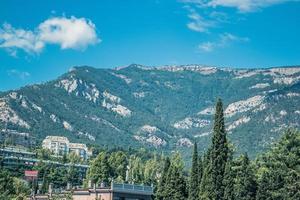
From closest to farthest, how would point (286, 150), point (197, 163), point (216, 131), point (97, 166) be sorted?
point (216, 131), point (286, 150), point (197, 163), point (97, 166)

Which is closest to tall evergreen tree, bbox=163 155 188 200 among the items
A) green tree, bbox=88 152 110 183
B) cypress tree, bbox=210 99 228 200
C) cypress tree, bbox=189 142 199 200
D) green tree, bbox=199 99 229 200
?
cypress tree, bbox=189 142 199 200

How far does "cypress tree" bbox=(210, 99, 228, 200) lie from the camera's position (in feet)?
284

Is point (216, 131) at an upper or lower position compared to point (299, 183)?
upper

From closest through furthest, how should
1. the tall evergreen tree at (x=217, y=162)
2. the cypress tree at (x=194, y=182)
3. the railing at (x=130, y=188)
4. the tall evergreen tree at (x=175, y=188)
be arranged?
1. the tall evergreen tree at (x=217, y=162)
2. the railing at (x=130, y=188)
3. the cypress tree at (x=194, y=182)
4. the tall evergreen tree at (x=175, y=188)

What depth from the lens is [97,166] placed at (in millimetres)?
156250

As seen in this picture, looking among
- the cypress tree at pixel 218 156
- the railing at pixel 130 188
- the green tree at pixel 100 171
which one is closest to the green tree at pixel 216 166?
the cypress tree at pixel 218 156

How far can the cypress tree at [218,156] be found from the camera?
8662cm

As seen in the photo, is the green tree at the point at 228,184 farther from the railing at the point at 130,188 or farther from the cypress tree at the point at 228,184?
the railing at the point at 130,188

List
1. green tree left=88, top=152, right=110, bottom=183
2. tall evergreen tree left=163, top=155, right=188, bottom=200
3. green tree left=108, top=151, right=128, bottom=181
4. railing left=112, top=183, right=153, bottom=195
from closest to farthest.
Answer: railing left=112, top=183, right=153, bottom=195, tall evergreen tree left=163, top=155, right=188, bottom=200, green tree left=88, top=152, right=110, bottom=183, green tree left=108, top=151, right=128, bottom=181

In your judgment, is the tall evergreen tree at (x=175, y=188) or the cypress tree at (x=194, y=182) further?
the tall evergreen tree at (x=175, y=188)

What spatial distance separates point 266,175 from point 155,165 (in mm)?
106325

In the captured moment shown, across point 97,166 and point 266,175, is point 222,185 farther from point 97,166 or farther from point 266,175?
→ point 97,166

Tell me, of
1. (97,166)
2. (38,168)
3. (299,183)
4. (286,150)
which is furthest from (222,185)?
(38,168)

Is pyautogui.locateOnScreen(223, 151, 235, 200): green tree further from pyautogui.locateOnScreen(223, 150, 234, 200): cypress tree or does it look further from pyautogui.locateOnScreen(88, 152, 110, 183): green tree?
pyautogui.locateOnScreen(88, 152, 110, 183): green tree
